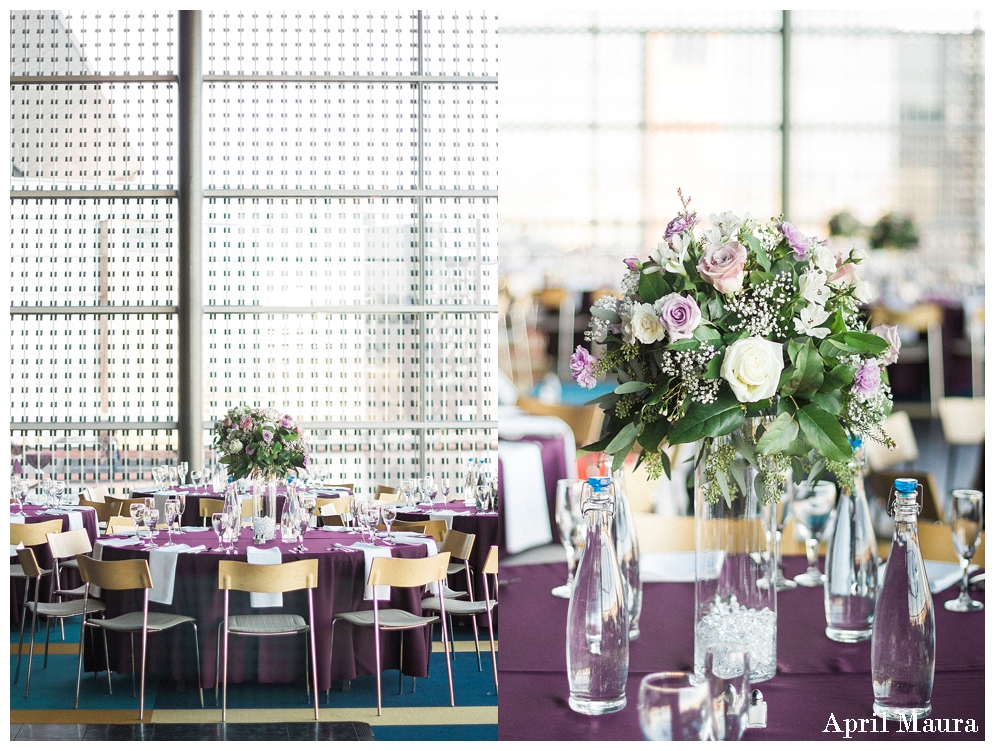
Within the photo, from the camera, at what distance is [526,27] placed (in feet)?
6.52

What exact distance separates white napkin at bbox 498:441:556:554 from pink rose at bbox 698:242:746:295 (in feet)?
2.19

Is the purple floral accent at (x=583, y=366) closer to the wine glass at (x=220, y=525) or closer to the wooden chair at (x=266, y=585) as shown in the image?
the wooden chair at (x=266, y=585)

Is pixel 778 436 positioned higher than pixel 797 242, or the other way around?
pixel 797 242

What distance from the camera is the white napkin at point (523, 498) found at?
178 centimetres

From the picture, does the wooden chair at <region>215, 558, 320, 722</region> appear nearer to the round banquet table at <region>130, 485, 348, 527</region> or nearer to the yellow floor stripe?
the yellow floor stripe

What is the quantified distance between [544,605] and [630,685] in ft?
0.96

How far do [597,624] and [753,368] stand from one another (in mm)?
398

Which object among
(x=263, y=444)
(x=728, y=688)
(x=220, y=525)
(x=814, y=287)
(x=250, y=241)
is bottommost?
(x=220, y=525)

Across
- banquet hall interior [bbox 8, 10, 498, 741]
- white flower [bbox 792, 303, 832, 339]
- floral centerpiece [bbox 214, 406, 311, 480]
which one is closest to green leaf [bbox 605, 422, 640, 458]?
white flower [bbox 792, 303, 832, 339]

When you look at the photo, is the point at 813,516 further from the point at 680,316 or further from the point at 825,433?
the point at 680,316

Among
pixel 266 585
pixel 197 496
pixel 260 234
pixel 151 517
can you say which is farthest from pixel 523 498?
pixel 260 234

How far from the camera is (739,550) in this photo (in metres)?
1.31

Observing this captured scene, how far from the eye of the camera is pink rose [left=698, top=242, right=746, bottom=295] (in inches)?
47.9

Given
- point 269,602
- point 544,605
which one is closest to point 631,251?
point 544,605
